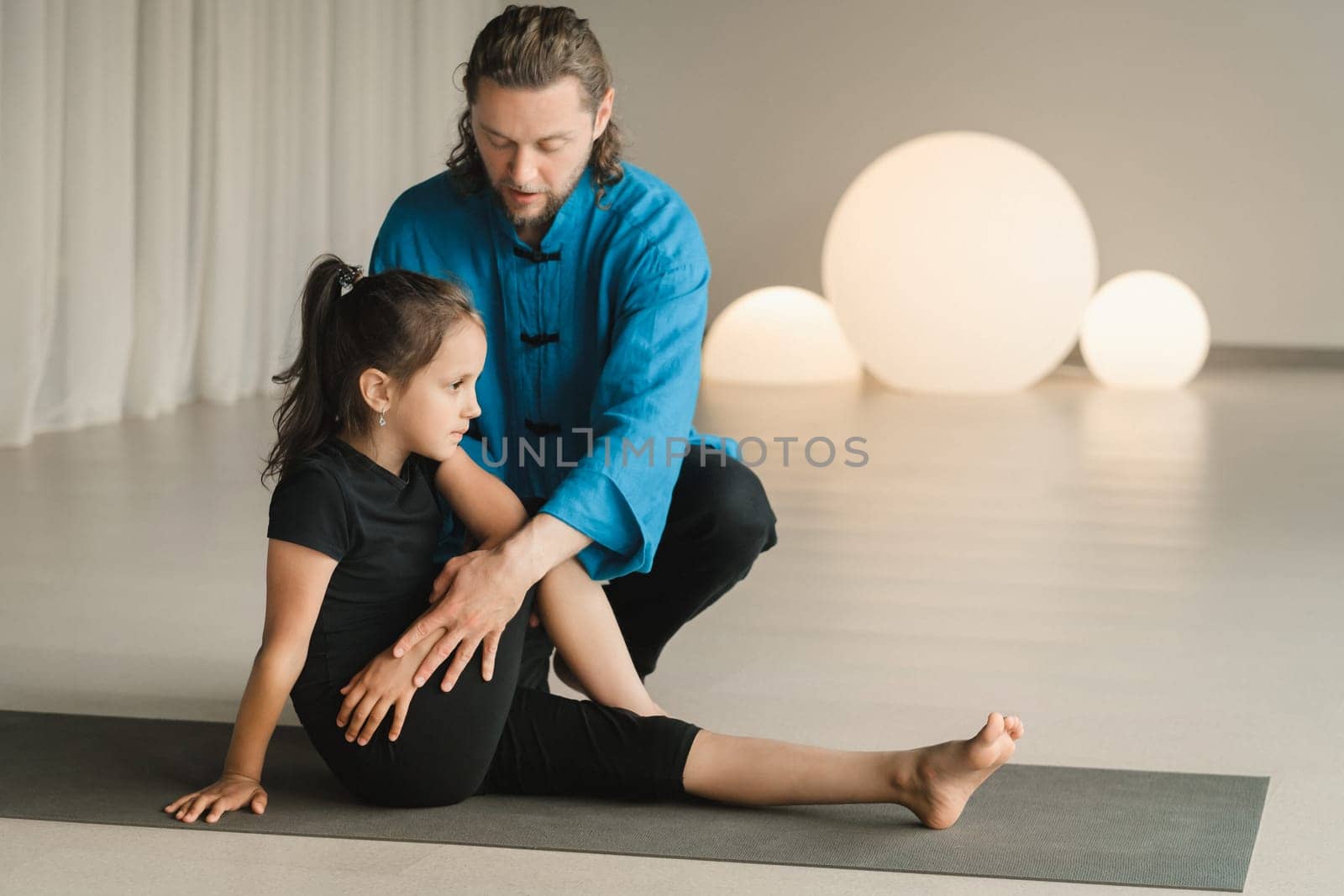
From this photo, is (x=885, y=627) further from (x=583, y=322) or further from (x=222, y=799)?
(x=222, y=799)

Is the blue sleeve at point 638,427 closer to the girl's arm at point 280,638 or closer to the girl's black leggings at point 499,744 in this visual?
the girl's black leggings at point 499,744

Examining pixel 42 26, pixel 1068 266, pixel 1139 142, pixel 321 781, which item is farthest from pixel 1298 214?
pixel 321 781

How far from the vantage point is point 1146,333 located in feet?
20.5

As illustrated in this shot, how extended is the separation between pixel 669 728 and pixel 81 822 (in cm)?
61

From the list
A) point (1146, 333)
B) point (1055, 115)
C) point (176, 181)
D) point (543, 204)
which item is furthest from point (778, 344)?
point (543, 204)

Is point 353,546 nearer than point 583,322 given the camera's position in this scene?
Yes

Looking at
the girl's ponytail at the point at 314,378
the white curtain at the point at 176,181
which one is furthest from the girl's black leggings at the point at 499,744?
the white curtain at the point at 176,181

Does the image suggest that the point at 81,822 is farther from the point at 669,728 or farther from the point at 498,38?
the point at 498,38

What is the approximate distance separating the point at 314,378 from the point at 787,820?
0.68 m

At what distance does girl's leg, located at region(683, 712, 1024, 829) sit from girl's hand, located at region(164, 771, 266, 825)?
17.7 inches

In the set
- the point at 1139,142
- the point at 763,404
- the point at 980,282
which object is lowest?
the point at 763,404

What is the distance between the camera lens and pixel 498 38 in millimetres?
1847

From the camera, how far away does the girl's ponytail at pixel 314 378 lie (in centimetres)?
171

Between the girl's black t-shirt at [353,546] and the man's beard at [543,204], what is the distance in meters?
0.37
